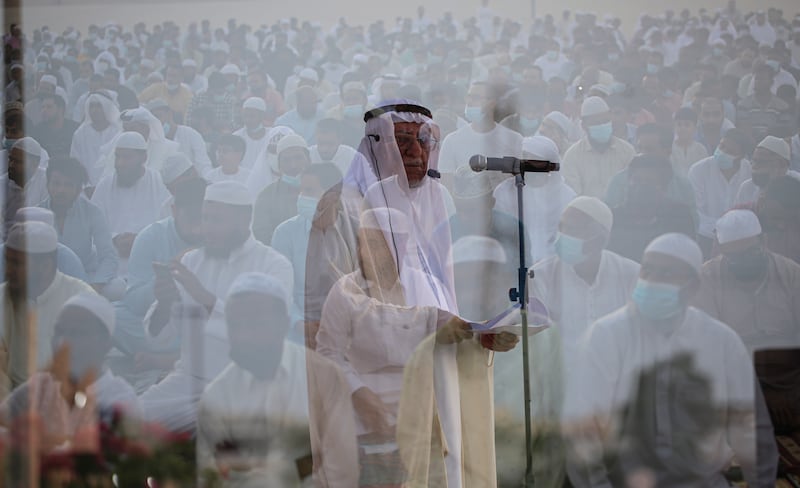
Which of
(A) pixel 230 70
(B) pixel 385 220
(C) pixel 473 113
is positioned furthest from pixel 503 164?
(A) pixel 230 70

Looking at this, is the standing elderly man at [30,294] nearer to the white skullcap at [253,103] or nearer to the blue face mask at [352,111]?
the white skullcap at [253,103]

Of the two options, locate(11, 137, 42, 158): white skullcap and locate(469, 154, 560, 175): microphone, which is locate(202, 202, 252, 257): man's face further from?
locate(469, 154, 560, 175): microphone

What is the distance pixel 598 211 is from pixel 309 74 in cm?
122

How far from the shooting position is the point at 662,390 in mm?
3125

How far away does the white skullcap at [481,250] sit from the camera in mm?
3162

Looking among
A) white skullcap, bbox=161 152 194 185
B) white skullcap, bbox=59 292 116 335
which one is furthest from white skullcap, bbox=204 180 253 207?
A: white skullcap, bbox=59 292 116 335

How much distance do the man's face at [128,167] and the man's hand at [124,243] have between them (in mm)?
185

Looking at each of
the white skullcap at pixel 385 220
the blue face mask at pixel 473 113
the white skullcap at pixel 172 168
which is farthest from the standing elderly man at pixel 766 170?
the white skullcap at pixel 172 168

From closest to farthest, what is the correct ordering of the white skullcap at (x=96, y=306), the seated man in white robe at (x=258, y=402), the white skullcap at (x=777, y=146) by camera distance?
the seated man in white robe at (x=258, y=402) → the white skullcap at (x=96, y=306) → the white skullcap at (x=777, y=146)

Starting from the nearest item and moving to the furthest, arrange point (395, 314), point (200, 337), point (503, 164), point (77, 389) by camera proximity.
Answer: point (395, 314) → point (503, 164) → point (77, 389) → point (200, 337)

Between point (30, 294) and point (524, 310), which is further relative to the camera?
point (30, 294)

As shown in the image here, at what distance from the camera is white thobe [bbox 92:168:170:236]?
10.3 feet

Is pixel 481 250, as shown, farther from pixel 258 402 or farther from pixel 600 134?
Answer: pixel 258 402

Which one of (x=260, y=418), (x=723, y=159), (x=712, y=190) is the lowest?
(x=260, y=418)
